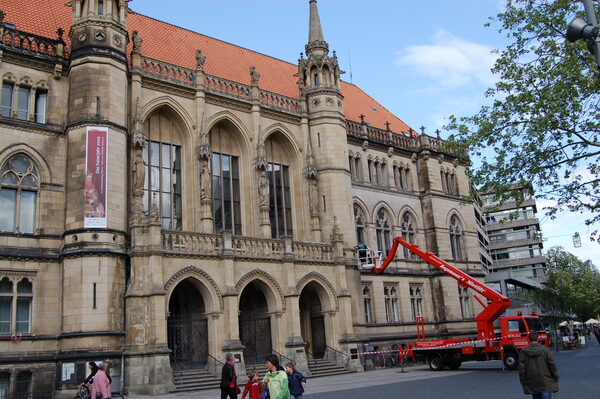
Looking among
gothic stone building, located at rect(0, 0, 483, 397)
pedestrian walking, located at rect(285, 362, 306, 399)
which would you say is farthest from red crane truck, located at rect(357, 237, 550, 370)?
pedestrian walking, located at rect(285, 362, 306, 399)

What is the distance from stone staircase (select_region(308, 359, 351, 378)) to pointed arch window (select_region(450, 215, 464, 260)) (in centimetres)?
1536

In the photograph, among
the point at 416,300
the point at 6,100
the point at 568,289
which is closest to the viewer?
the point at 6,100

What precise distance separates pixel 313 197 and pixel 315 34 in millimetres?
9877

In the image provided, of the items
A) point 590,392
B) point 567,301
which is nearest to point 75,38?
point 590,392

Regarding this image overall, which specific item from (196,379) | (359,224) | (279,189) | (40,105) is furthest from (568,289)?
(40,105)

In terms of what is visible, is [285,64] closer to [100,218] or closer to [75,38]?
[75,38]

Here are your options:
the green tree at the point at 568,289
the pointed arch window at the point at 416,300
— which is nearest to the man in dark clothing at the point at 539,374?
the pointed arch window at the point at 416,300

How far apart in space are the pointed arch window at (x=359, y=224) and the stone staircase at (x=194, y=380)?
1459 cm

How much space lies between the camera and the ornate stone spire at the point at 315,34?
35.0m

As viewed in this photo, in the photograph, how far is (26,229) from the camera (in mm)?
23500

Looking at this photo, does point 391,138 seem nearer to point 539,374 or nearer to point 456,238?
point 456,238

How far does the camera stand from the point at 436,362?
2831 centimetres

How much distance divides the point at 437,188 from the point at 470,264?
225 inches

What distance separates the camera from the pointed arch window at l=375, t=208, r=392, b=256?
37.6 m
